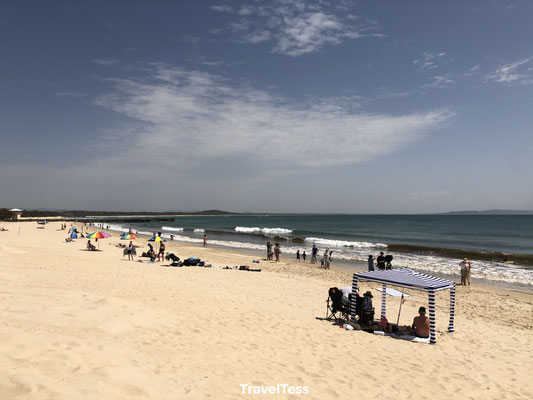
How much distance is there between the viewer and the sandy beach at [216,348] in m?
5.01

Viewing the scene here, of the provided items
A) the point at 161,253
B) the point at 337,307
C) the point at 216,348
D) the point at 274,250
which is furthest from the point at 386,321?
the point at 274,250

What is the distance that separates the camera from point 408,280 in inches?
372

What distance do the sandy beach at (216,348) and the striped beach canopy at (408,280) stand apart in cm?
157

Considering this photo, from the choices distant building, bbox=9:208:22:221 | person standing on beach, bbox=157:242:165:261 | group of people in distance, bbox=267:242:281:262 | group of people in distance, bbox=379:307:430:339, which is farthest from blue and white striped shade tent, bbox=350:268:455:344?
distant building, bbox=9:208:22:221

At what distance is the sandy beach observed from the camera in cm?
501

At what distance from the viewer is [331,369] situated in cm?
661

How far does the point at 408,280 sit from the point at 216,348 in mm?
5821

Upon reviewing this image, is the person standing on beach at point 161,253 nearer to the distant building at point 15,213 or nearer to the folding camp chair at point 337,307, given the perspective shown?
the folding camp chair at point 337,307

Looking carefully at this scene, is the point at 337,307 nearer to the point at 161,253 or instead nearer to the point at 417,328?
the point at 417,328

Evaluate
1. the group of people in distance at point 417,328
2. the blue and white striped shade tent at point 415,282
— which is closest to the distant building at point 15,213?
the blue and white striped shade tent at point 415,282

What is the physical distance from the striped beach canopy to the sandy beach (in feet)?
5.16

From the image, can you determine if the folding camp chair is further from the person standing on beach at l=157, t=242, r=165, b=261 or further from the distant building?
the distant building

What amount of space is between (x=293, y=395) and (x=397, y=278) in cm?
552

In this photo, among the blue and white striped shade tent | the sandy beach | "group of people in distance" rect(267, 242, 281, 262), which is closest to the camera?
the sandy beach
